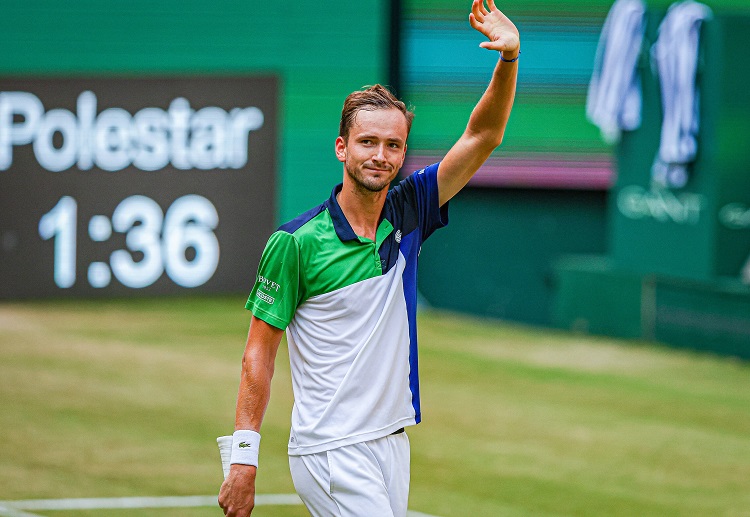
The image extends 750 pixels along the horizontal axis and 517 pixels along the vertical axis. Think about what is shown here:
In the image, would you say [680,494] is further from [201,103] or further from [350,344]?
[201,103]

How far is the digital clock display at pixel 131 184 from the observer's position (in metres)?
14.5

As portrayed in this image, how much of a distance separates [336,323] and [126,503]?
138 inches

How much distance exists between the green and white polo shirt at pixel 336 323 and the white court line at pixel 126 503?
3066mm

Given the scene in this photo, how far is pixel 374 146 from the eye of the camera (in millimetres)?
4051

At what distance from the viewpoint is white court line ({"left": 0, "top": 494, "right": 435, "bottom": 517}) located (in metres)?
7.09

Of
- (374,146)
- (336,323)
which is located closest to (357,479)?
(336,323)

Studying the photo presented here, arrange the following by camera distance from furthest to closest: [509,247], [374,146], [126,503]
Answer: [509,247] < [126,503] < [374,146]

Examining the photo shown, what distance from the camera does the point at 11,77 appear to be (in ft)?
47.5

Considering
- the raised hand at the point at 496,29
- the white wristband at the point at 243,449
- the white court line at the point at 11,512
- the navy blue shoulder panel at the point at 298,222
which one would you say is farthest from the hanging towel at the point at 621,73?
the white wristband at the point at 243,449

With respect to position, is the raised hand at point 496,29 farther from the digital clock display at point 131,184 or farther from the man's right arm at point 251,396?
the digital clock display at point 131,184

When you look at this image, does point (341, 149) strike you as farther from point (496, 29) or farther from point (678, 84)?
point (678, 84)

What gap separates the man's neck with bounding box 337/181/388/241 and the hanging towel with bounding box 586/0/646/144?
9.47m

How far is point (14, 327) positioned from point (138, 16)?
13.5ft

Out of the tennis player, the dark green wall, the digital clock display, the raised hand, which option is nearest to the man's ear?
the tennis player
